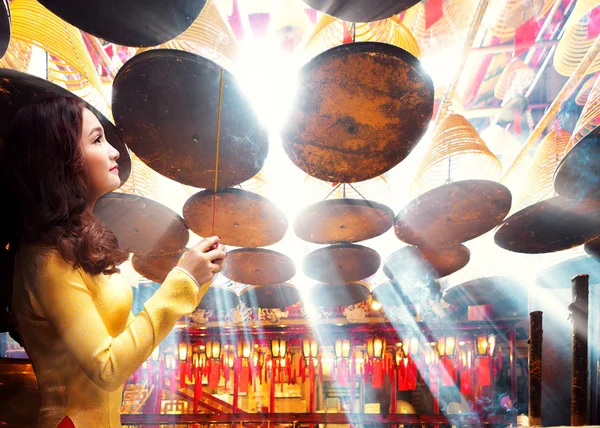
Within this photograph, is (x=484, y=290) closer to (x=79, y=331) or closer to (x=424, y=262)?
(x=424, y=262)

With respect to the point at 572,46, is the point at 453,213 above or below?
below

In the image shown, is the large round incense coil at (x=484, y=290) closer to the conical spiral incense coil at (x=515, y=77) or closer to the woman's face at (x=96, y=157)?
the conical spiral incense coil at (x=515, y=77)

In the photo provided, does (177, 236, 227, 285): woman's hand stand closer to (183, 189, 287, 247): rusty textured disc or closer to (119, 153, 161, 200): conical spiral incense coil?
(183, 189, 287, 247): rusty textured disc

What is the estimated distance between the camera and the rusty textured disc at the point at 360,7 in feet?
6.84

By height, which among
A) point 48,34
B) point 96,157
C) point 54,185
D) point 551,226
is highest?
point 48,34

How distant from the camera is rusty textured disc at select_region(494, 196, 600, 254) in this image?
3541 millimetres

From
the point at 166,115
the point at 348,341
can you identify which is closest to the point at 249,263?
the point at 166,115

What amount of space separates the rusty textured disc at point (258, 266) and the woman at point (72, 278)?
321cm

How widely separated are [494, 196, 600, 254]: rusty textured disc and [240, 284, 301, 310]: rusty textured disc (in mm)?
3381

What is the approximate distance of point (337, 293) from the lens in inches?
263

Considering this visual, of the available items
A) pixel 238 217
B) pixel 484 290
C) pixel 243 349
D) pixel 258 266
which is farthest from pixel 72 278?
pixel 243 349

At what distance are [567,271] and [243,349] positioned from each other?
7473 millimetres

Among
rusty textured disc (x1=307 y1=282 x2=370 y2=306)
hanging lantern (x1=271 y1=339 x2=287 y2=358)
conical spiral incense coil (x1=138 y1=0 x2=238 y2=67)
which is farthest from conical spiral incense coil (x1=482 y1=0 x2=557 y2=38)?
hanging lantern (x1=271 y1=339 x2=287 y2=358)

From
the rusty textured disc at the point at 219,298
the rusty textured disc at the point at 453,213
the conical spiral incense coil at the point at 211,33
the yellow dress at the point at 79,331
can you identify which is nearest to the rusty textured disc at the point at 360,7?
the conical spiral incense coil at the point at 211,33
